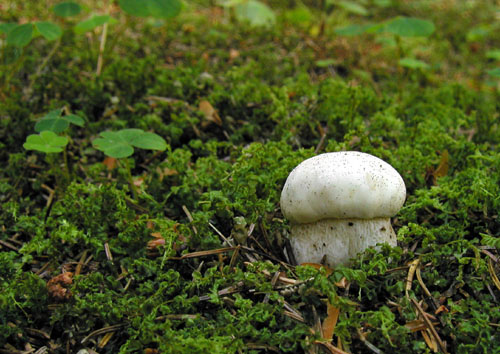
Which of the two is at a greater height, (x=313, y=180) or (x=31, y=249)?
(x=313, y=180)

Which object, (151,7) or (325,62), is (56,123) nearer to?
(151,7)

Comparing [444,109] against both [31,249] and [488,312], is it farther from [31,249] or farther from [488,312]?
[31,249]

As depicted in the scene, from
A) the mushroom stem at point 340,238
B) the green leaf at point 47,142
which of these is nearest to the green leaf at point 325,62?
the mushroom stem at point 340,238

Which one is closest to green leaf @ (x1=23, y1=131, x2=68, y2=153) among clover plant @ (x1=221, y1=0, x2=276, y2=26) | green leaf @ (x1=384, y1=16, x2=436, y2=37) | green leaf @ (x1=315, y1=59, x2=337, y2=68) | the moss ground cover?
the moss ground cover

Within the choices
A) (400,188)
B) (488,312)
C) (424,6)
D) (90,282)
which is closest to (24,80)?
(90,282)

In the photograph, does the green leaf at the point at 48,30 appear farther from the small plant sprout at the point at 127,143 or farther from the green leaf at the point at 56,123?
the small plant sprout at the point at 127,143
